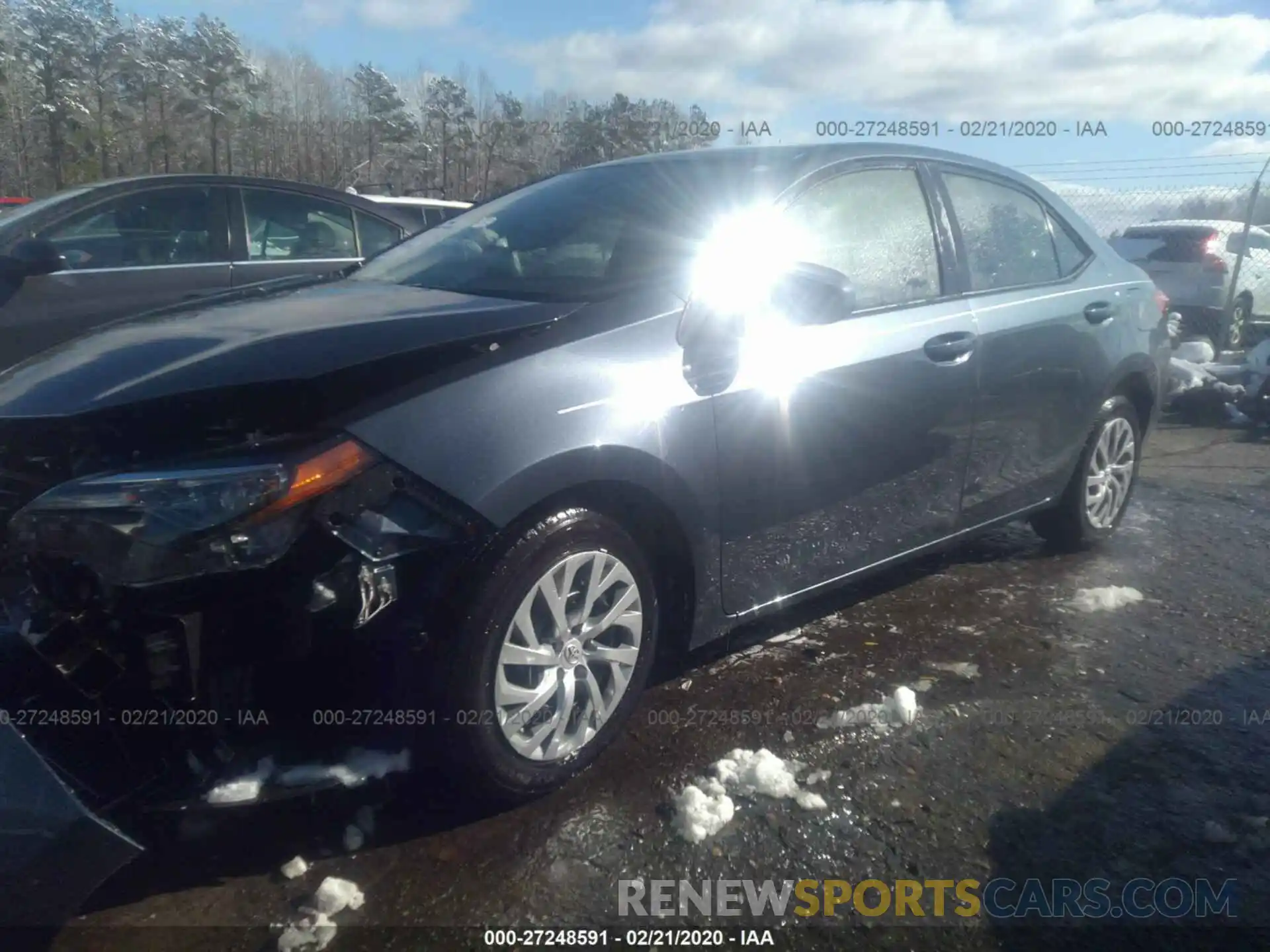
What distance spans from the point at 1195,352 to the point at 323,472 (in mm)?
10109

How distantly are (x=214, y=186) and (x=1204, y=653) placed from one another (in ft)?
17.5

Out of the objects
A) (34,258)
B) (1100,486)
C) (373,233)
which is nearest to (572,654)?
(1100,486)

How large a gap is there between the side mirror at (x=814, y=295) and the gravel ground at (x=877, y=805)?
1.18 metres

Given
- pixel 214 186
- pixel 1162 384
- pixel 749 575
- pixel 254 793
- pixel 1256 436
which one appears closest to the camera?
pixel 254 793

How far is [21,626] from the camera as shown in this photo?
2.13 m

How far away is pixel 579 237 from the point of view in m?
3.33

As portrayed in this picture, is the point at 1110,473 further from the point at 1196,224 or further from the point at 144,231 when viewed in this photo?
the point at 1196,224

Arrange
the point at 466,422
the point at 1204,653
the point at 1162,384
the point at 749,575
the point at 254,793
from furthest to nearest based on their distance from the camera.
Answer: the point at 1162,384, the point at 1204,653, the point at 749,575, the point at 466,422, the point at 254,793

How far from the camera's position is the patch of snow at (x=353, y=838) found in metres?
2.38

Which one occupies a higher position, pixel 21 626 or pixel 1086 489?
pixel 21 626

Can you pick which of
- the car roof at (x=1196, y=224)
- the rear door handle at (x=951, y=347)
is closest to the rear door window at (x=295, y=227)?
the rear door handle at (x=951, y=347)

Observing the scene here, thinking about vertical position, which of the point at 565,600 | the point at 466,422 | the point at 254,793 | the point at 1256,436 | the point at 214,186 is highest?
the point at 214,186

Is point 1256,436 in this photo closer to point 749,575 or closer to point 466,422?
point 749,575

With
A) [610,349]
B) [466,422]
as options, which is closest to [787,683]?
[610,349]
